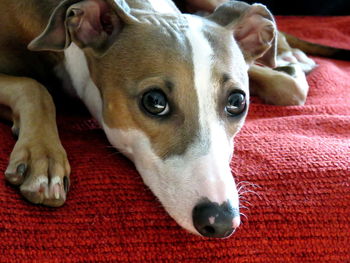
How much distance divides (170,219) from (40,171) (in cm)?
34

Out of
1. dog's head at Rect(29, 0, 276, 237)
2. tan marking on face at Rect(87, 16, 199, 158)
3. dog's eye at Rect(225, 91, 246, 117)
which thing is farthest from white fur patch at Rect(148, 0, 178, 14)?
dog's eye at Rect(225, 91, 246, 117)

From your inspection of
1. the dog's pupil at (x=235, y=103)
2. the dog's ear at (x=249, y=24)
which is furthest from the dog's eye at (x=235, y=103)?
the dog's ear at (x=249, y=24)

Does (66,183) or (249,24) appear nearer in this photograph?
(66,183)

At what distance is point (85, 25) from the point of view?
5.21 feet

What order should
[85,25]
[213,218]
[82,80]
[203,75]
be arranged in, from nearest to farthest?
1. [213,218]
2. [203,75]
3. [85,25]
4. [82,80]

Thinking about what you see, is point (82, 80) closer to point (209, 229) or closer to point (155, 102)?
point (155, 102)

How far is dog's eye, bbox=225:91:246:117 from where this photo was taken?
4.98 feet

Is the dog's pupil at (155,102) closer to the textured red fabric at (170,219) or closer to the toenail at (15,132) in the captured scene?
the textured red fabric at (170,219)

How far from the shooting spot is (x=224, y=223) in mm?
1247

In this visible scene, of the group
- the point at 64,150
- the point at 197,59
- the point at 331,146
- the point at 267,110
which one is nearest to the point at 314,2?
the point at 267,110

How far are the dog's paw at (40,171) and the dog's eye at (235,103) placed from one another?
18.5 inches

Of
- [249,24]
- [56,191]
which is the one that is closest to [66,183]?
[56,191]

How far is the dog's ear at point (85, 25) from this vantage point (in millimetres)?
1507

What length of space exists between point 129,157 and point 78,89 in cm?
42
